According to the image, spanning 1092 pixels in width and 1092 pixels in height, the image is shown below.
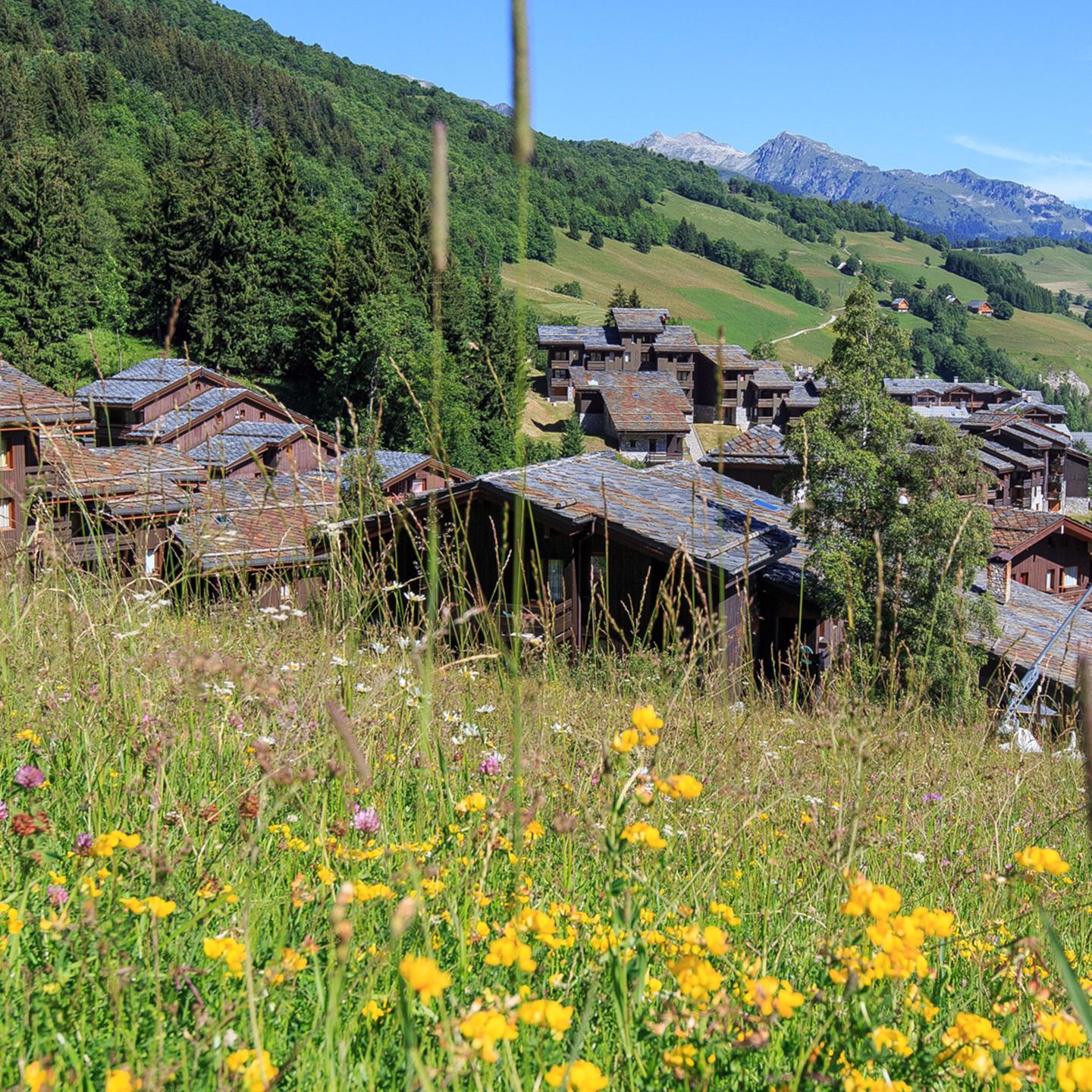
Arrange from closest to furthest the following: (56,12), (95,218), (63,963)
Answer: (63,963)
(95,218)
(56,12)

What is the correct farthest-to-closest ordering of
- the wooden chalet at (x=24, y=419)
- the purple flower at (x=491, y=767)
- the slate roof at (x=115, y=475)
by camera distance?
the slate roof at (x=115, y=475) < the wooden chalet at (x=24, y=419) < the purple flower at (x=491, y=767)

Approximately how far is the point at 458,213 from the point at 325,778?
99846 mm

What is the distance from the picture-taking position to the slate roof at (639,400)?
69.1 m

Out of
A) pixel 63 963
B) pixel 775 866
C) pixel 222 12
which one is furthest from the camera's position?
pixel 222 12

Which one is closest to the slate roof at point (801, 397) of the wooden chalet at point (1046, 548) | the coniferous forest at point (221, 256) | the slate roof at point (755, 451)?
the coniferous forest at point (221, 256)

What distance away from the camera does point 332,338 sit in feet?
168

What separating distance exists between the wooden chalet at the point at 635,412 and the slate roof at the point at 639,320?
7263mm

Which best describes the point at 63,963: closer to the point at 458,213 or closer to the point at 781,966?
the point at 781,966

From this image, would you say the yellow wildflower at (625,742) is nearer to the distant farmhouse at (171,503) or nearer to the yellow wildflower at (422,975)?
the yellow wildflower at (422,975)

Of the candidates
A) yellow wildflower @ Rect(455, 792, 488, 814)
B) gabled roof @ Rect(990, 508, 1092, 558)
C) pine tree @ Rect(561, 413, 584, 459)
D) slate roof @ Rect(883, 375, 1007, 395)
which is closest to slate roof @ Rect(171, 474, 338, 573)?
yellow wildflower @ Rect(455, 792, 488, 814)

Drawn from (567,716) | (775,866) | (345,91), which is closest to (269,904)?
(775,866)

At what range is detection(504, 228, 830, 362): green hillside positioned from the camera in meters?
110

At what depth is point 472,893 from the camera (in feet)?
6.25

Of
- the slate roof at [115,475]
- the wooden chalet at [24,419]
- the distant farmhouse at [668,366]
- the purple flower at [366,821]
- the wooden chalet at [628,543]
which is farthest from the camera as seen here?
the distant farmhouse at [668,366]
